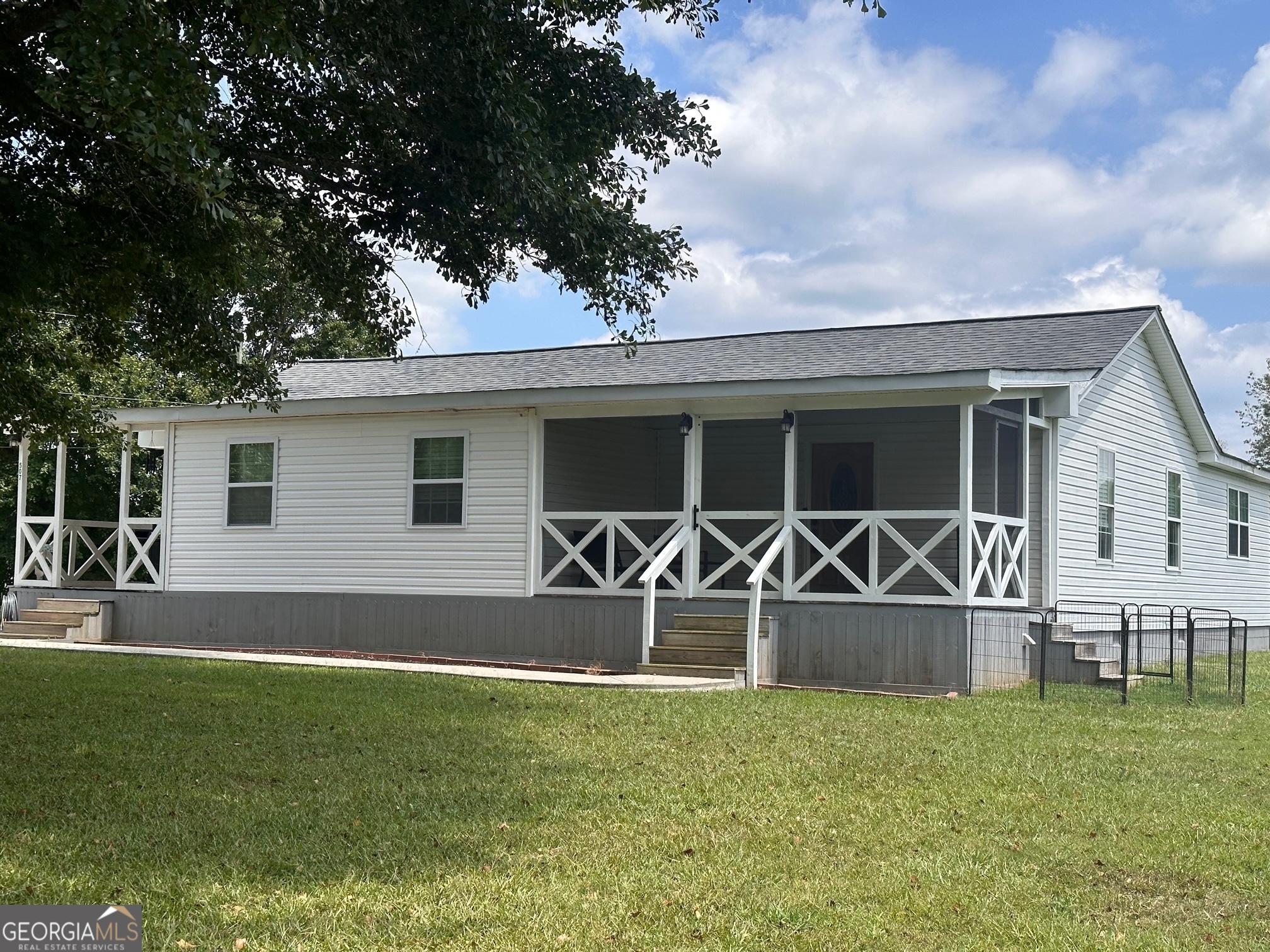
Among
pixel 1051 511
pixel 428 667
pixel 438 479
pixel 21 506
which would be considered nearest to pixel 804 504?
pixel 1051 511

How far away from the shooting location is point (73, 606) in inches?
749

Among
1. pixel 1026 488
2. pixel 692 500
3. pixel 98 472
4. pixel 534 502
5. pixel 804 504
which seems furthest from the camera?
pixel 98 472

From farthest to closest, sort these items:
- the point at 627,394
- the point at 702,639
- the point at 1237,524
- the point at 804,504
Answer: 1. the point at 1237,524
2. the point at 804,504
3. the point at 627,394
4. the point at 702,639

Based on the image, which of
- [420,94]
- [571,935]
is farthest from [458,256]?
[571,935]

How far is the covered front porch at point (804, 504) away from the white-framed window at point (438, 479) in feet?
3.42

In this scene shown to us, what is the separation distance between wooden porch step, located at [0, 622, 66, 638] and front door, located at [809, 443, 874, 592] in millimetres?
10177

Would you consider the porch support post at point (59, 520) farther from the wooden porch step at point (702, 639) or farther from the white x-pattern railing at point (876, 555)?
the white x-pattern railing at point (876, 555)

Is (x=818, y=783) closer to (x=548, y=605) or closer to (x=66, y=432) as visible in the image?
(x=548, y=605)

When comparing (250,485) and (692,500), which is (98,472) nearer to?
(250,485)

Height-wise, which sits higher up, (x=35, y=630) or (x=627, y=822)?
(x=35, y=630)

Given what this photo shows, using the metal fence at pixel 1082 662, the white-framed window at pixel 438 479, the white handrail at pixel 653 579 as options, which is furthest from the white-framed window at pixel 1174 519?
the white-framed window at pixel 438 479

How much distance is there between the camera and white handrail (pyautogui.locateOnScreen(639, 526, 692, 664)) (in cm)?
1459

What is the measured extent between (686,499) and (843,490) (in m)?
3.43

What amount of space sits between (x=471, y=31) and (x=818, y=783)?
5.60 metres
